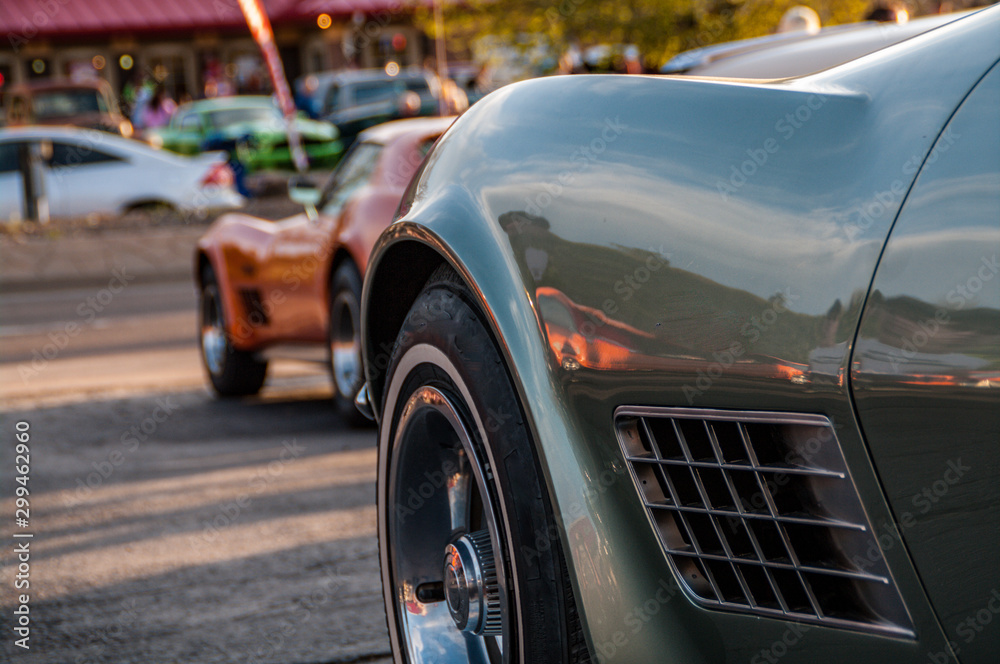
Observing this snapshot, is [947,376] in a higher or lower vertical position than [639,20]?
higher

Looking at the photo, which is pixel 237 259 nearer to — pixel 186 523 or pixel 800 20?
pixel 186 523

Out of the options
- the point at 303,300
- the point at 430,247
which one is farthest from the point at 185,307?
the point at 430,247

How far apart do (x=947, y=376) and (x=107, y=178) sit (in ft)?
49.3

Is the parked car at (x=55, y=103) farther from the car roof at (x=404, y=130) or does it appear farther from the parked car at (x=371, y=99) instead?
the car roof at (x=404, y=130)

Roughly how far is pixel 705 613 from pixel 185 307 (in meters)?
9.85

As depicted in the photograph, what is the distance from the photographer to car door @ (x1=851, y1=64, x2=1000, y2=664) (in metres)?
1.21

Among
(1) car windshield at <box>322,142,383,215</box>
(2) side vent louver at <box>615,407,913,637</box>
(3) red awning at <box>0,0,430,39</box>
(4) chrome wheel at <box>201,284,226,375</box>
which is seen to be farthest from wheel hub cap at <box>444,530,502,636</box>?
(3) red awning at <box>0,0,430,39</box>

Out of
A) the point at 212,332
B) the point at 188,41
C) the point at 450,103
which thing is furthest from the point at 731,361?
the point at 188,41

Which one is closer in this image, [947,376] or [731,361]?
[947,376]

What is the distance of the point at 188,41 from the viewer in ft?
114

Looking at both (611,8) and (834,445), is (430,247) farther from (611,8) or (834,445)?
(611,8)

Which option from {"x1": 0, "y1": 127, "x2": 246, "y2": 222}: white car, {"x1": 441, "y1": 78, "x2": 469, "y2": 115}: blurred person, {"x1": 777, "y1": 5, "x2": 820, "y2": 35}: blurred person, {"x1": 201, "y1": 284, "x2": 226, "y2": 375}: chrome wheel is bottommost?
{"x1": 0, "y1": 127, "x2": 246, "y2": 222}: white car

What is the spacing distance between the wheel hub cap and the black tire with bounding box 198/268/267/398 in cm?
497

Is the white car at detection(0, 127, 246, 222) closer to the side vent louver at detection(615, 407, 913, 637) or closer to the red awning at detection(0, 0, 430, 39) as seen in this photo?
the side vent louver at detection(615, 407, 913, 637)
